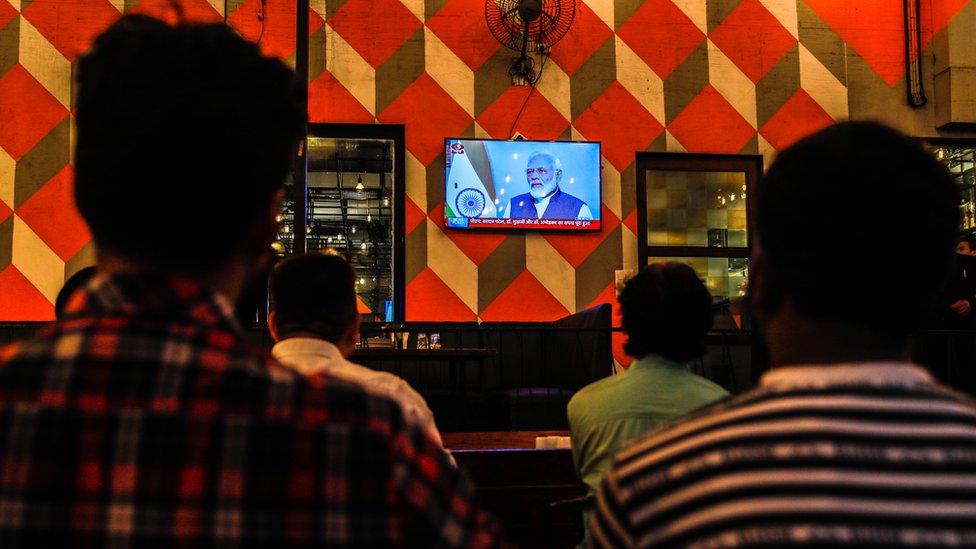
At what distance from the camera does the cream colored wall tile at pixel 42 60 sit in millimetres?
6289

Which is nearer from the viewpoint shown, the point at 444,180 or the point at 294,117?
the point at 294,117

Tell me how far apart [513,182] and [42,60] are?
3617 millimetres

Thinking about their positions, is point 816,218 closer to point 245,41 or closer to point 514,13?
point 245,41

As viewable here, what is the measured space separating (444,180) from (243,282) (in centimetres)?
568

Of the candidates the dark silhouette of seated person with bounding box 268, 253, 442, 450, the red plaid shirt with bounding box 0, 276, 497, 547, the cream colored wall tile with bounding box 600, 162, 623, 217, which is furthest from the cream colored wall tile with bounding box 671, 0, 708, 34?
the red plaid shirt with bounding box 0, 276, 497, 547

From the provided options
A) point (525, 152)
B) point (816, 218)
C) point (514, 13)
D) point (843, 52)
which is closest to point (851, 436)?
point (816, 218)

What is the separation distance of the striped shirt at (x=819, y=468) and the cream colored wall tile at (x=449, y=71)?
5977 mm

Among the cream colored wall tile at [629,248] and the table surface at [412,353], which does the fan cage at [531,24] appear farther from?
the table surface at [412,353]

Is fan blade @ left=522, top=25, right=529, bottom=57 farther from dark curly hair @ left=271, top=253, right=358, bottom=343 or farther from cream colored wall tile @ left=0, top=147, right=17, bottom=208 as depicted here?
dark curly hair @ left=271, top=253, right=358, bottom=343

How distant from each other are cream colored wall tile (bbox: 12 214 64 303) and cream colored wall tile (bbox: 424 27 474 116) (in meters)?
3.09

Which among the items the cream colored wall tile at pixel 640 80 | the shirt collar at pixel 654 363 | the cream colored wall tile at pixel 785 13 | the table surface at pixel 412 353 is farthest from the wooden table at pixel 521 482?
the cream colored wall tile at pixel 785 13

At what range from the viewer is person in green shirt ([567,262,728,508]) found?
195cm

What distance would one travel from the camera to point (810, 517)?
2.19 ft

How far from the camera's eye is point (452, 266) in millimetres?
6375
